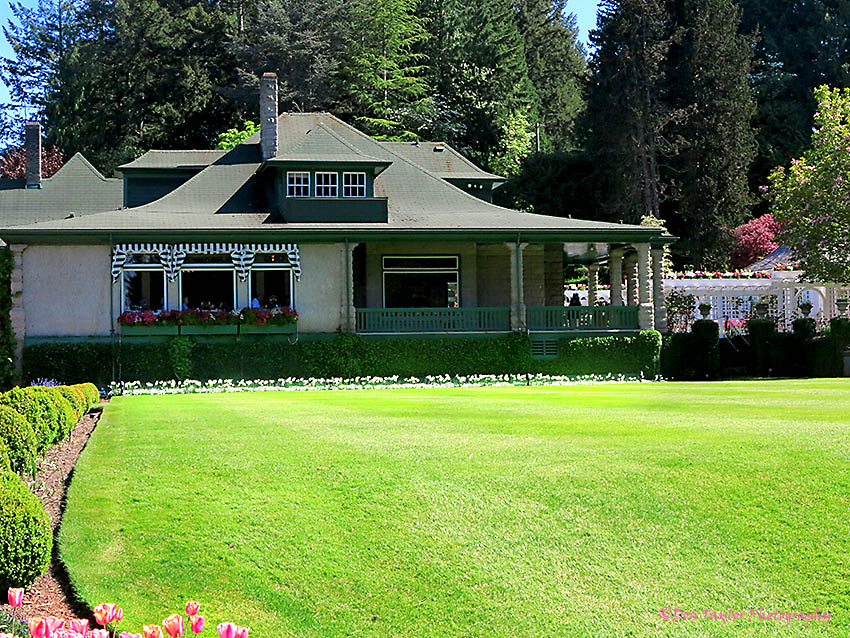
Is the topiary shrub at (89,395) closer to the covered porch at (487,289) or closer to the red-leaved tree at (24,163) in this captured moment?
the covered porch at (487,289)

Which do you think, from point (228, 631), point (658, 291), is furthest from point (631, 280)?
point (228, 631)

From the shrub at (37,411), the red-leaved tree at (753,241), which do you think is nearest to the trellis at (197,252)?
the shrub at (37,411)

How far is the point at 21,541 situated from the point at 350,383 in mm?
20629

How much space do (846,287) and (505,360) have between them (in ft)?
50.0

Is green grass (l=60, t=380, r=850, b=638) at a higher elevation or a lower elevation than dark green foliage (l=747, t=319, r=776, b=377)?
lower

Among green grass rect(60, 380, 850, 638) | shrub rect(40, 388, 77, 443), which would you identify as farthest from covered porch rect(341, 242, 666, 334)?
green grass rect(60, 380, 850, 638)

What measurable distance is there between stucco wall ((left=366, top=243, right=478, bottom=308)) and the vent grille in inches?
142

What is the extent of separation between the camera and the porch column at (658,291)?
31578 millimetres

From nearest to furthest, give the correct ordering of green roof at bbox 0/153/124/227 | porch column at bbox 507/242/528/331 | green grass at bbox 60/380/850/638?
green grass at bbox 60/380/850/638 → porch column at bbox 507/242/528/331 → green roof at bbox 0/153/124/227

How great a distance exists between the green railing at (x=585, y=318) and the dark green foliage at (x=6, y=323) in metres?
13.4

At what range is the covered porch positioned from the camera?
30.5 metres

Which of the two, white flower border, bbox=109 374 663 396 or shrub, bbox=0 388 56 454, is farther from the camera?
white flower border, bbox=109 374 663 396

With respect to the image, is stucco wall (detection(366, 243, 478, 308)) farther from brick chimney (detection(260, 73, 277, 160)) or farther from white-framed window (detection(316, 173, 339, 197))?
brick chimney (detection(260, 73, 277, 160))

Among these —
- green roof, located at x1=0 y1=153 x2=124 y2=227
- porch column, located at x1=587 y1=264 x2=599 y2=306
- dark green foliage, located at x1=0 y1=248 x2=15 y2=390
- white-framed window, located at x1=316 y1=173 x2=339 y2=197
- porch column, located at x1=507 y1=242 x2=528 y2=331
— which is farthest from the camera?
green roof, located at x1=0 y1=153 x2=124 y2=227
